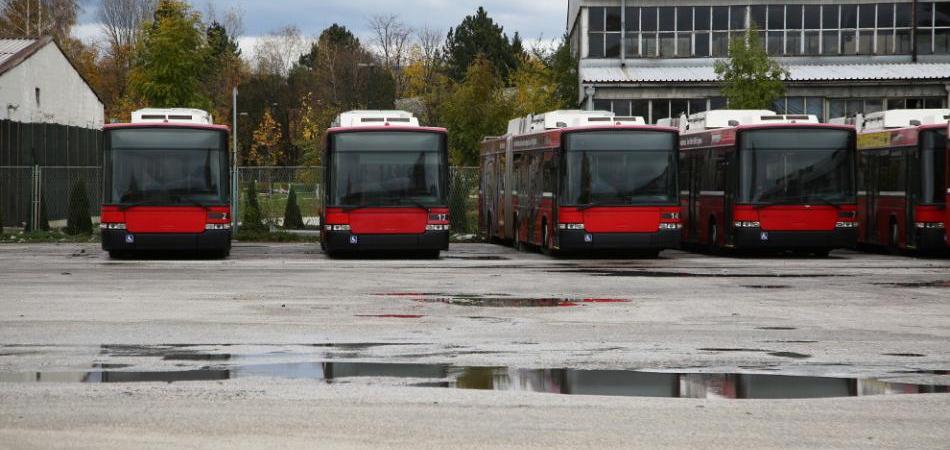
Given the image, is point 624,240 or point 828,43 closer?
point 624,240

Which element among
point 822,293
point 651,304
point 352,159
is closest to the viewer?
point 651,304

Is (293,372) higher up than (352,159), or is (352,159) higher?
(352,159)

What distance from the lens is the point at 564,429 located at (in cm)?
925

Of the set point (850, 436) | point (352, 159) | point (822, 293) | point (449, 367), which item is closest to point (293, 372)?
point (449, 367)

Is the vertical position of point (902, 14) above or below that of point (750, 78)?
above

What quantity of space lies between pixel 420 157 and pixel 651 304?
42.2 feet

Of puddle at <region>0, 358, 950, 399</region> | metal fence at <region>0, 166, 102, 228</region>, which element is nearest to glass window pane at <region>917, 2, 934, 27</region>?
metal fence at <region>0, 166, 102, 228</region>

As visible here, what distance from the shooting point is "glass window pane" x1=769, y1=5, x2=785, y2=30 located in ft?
202

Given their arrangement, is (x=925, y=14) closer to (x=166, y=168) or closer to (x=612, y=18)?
(x=612, y=18)

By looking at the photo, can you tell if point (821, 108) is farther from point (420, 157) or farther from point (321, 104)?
point (321, 104)

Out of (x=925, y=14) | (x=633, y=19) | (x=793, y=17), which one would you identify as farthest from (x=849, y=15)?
(x=633, y=19)

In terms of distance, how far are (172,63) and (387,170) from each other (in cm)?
2162

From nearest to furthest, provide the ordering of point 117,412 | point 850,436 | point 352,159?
1. point 850,436
2. point 117,412
3. point 352,159

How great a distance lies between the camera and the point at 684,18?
6175cm
